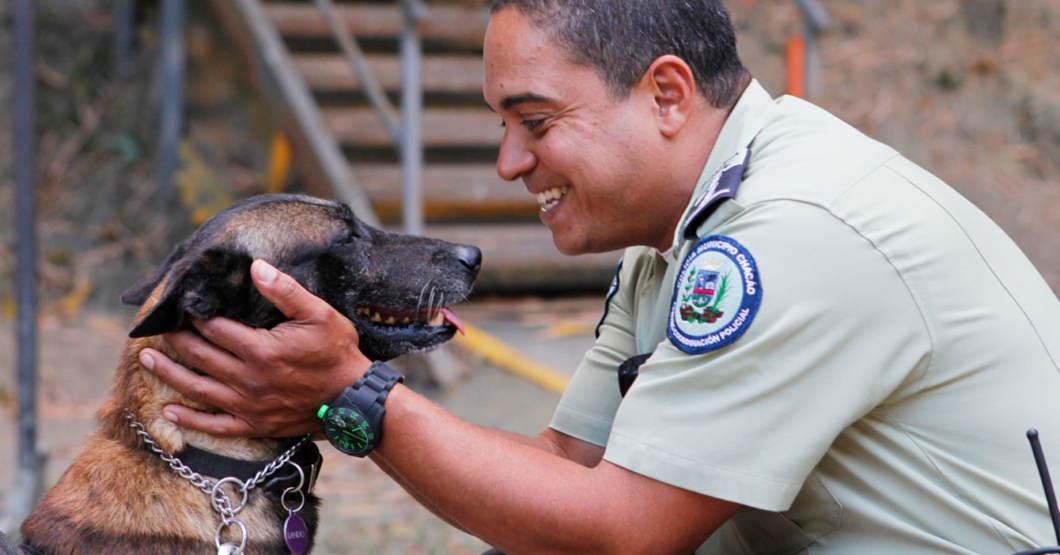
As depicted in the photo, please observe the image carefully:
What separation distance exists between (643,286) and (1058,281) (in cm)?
422

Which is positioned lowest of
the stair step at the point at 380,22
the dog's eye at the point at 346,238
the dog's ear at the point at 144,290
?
the dog's ear at the point at 144,290

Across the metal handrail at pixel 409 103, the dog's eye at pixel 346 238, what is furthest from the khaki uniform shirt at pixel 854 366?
the metal handrail at pixel 409 103

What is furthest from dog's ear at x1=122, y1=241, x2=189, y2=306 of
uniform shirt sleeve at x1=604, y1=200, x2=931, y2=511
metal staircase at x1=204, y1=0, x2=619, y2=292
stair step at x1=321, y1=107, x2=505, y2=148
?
stair step at x1=321, y1=107, x2=505, y2=148

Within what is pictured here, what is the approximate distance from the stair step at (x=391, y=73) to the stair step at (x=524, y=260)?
979 mm

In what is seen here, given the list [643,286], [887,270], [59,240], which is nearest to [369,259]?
[643,286]

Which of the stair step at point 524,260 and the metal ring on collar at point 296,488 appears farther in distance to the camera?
the stair step at point 524,260

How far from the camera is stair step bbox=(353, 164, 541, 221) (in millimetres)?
5719

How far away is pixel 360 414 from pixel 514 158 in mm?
677

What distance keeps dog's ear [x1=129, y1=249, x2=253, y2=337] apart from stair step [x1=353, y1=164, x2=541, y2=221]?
3.65 metres

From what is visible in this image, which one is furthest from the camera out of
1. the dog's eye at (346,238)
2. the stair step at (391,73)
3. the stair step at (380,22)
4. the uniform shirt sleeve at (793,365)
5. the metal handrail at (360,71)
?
the stair step at (380,22)

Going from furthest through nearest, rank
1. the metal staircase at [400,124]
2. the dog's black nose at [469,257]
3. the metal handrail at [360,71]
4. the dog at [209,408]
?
the metal staircase at [400,124]
the metal handrail at [360,71]
the dog's black nose at [469,257]
the dog at [209,408]

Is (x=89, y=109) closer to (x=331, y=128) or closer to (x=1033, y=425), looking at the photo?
(x=331, y=128)

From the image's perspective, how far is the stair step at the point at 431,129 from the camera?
598 cm

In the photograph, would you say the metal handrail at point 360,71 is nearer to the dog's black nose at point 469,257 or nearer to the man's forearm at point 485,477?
the dog's black nose at point 469,257
